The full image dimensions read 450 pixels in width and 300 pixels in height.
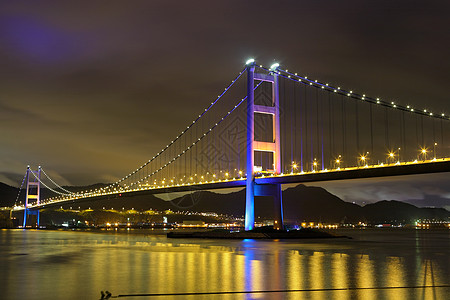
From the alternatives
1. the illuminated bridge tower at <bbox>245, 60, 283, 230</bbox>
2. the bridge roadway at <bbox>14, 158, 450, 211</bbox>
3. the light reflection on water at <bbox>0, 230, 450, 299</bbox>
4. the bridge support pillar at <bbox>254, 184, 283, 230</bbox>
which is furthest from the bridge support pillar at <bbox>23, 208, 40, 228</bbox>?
the light reflection on water at <bbox>0, 230, 450, 299</bbox>

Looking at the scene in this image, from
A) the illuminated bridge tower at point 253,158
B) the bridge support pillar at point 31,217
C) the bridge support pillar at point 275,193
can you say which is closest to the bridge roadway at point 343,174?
the bridge support pillar at point 275,193

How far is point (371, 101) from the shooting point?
1828 inches

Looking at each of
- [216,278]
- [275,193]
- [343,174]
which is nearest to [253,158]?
[275,193]

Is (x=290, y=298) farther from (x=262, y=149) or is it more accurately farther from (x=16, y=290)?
(x=262, y=149)

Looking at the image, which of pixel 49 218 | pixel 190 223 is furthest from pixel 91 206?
pixel 190 223

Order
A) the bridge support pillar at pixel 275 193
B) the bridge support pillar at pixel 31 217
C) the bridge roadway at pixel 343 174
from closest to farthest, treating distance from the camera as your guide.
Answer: the bridge roadway at pixel 343 174, the bridge support pillar at pixel 275 193, the bridge support pillar at pixel 31 217

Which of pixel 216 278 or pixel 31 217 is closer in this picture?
pixel 216 278

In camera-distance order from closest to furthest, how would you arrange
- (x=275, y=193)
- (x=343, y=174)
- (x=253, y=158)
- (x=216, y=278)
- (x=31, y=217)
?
(x=216, y=278) → (x=343, y=174) → (x=253, y=158) → (x=275, y=193) → (x=31, y=217)

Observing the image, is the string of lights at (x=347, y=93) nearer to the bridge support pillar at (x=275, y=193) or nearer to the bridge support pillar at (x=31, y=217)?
the bridge support pillar at (x=275, y=193)

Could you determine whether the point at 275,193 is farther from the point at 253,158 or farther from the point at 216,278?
the point at 216,278

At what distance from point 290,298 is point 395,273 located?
6.60m

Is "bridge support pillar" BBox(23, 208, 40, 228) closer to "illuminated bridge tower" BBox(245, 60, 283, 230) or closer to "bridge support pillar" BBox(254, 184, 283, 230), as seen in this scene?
"illuminated bridge tower" BBox(245, 60, 283, 230)

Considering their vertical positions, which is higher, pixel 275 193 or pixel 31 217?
pixel 275 193

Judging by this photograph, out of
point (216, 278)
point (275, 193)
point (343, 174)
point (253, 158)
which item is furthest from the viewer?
point (275, 193)
